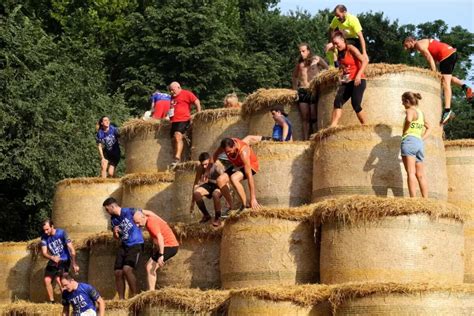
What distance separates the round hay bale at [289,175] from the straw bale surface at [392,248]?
253 centimetres

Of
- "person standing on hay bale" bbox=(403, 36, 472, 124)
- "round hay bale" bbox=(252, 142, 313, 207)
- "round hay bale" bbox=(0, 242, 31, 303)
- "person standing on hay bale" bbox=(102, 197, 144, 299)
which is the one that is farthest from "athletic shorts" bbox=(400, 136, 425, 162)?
"round hay bale" bbox=(0, 242, 31, 303)

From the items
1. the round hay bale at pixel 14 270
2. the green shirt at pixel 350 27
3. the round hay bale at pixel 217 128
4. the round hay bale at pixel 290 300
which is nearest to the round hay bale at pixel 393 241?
the round hay bale at pixel 290 300

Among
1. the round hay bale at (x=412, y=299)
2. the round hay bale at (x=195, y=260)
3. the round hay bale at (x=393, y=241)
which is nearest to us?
the round hay bale at (x=412, y=299)

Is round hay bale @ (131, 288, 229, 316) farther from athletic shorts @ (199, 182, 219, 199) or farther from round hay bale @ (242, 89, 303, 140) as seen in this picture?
round hay bale @ (242, 89, 303, 140)

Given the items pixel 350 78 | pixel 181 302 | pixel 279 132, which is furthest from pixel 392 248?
pixel 279 132

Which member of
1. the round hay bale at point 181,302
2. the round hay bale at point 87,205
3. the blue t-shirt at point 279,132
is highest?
the blue t-shirt at point 279,132

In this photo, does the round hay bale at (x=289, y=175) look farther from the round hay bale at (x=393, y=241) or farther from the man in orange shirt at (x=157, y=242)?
the round hay bale at (x=393, y=241)

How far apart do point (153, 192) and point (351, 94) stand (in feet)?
14.9

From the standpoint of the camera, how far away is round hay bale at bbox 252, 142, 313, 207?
18.0 metres

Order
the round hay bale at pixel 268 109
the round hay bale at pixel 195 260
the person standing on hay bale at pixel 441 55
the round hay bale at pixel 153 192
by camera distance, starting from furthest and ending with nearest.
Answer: the round hay bale at pixel 153 192
the round hay bale at pixel 268 109
the person standing on hay bale at pixel 441 55
the round hay bale at pixel 195 260

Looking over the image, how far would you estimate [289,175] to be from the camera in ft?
59.0

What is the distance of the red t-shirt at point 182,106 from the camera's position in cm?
2141

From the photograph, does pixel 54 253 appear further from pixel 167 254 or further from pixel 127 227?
pixel 167 254

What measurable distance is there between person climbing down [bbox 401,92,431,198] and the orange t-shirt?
13.0 ft
